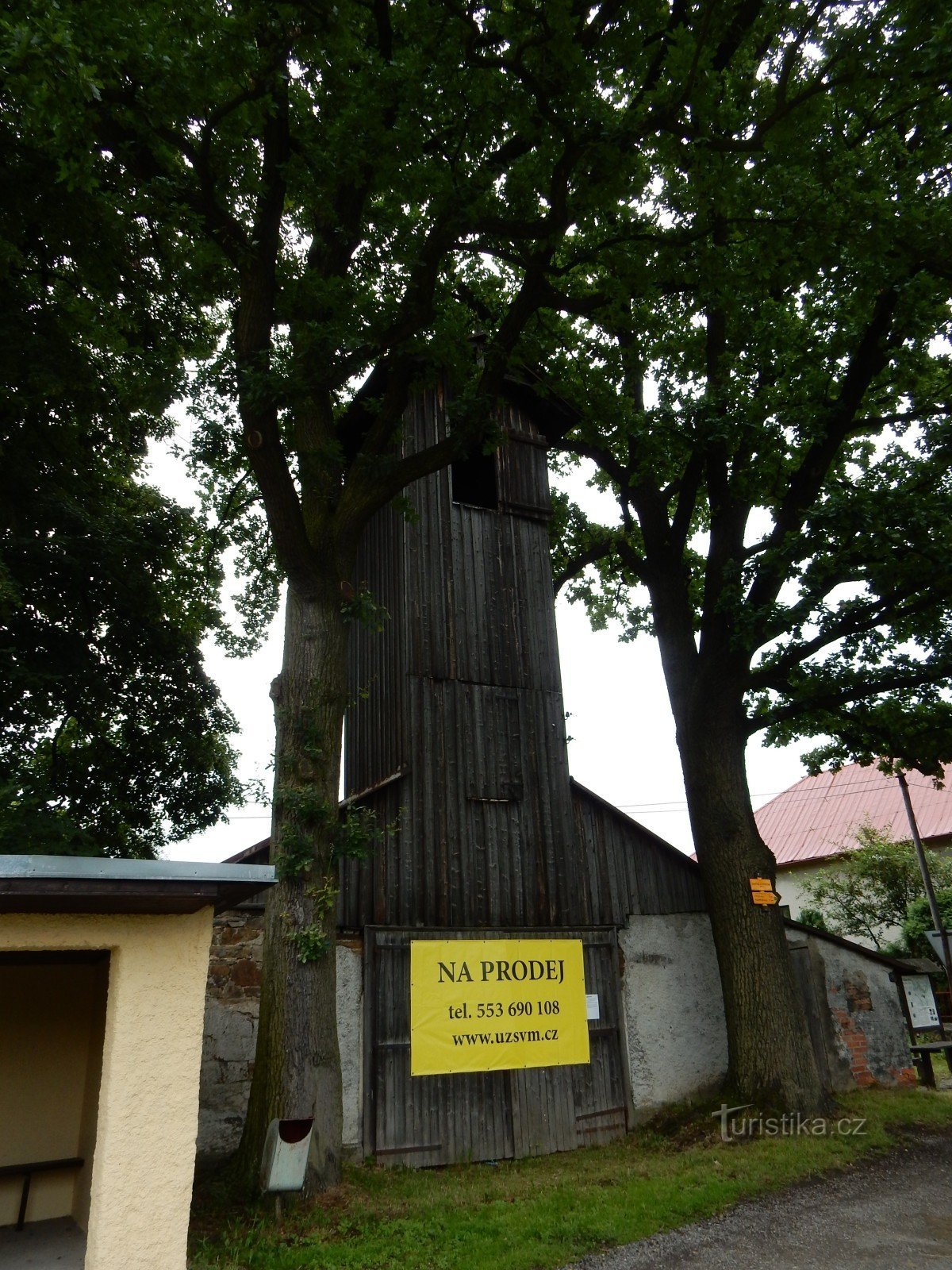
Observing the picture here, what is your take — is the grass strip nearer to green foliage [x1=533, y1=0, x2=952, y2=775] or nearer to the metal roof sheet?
the metal roof sheet

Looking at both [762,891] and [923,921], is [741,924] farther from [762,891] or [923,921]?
[923,921]

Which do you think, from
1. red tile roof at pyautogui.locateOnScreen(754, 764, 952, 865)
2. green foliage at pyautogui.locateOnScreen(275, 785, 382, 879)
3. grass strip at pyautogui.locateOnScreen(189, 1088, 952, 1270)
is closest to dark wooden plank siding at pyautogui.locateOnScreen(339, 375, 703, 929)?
green foliage at pyautogui.locateOnScreen(275, 785, 382, 879)

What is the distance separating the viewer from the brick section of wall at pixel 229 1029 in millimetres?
8242

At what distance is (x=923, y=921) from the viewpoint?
846 inches

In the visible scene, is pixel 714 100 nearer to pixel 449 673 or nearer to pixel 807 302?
pixel 807 302

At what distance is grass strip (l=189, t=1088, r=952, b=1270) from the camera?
5910mm

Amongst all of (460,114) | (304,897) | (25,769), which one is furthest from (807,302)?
(25,769)

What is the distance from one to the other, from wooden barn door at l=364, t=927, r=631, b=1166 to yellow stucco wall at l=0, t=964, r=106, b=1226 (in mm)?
3367

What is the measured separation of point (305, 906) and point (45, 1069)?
7.13 feet

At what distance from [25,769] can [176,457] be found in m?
4.63

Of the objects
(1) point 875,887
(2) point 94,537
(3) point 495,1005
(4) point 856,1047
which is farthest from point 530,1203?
(1) point 875,887

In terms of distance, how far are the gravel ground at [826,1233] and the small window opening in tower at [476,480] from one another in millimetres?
9341

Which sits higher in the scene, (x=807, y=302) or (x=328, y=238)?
(x=807, y=302)

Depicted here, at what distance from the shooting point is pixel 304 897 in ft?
23.7
